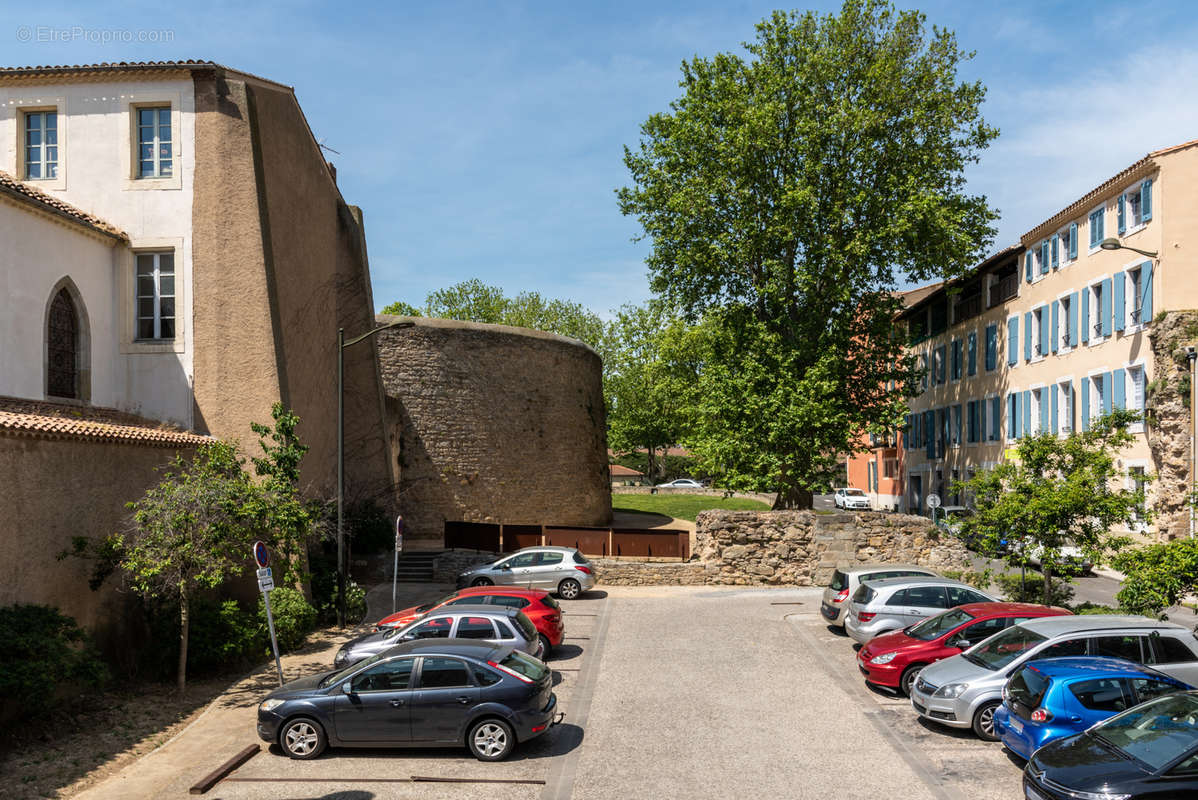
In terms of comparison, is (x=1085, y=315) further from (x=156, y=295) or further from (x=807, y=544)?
(x=156, y=295)

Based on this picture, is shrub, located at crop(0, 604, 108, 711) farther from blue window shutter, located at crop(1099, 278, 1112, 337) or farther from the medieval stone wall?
blue window shutter, located at crop(1099, 278, 1112, 337)

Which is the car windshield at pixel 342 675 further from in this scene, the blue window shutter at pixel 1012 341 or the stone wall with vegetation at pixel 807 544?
the blue window shutter at pixel 1012 341

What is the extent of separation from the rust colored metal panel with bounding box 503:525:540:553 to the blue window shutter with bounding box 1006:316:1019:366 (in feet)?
69.7

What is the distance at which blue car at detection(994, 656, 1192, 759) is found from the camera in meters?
10.0

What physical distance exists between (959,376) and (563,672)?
32.0 metres

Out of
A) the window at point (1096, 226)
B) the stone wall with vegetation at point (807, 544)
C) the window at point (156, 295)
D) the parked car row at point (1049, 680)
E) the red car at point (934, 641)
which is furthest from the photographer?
the window at point (1096, 226)

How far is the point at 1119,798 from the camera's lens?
775cm

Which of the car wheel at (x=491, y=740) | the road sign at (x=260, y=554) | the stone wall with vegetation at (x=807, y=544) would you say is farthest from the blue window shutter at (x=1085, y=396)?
the road sign at (x=260, y=554)

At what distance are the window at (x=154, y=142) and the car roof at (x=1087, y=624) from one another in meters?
19.3

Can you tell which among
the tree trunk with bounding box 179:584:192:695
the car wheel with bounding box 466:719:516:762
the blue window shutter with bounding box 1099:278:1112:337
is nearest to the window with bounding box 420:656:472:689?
the car wheel with bounding box 466:719:516:762

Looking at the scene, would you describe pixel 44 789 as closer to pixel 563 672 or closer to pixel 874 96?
pixel 563 672

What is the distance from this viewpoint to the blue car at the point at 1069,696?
1003 centimetres

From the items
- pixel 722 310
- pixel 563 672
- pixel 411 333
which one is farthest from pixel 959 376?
pixel 563 672

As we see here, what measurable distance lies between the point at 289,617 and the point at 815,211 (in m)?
20.7
